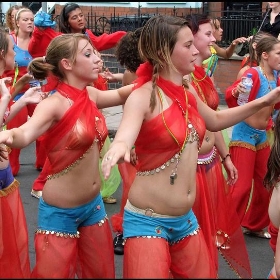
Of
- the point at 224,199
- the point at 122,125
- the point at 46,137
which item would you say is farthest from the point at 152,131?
the point at 224,199

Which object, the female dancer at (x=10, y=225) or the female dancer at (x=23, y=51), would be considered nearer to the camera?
the female dancer at (x=10, y=225)

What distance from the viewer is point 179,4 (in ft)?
50.9

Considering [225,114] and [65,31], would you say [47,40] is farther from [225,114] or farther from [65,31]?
[225,114]

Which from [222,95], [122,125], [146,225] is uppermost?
[122,125]

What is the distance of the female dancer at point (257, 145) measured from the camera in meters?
6.03

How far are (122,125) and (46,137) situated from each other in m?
0.82

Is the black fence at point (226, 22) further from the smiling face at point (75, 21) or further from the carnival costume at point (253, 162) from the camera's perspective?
the carnival costume at point (253, 162)

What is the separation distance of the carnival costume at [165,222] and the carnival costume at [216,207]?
3.08 feet

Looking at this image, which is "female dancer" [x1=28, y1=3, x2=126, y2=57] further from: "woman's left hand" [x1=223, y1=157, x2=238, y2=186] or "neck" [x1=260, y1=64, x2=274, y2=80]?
"woman's left hand" [x1=223, y1=157, x2=238, y2=186]

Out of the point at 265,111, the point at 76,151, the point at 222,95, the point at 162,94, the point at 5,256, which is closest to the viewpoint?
the point at 162,94

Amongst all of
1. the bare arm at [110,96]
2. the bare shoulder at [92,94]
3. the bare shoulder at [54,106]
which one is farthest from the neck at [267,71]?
the bare shoulder at [54,106]

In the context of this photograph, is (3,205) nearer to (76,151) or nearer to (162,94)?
(76,151)

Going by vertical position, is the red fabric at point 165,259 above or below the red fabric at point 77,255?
above

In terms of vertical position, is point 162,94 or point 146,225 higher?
point 162,94
